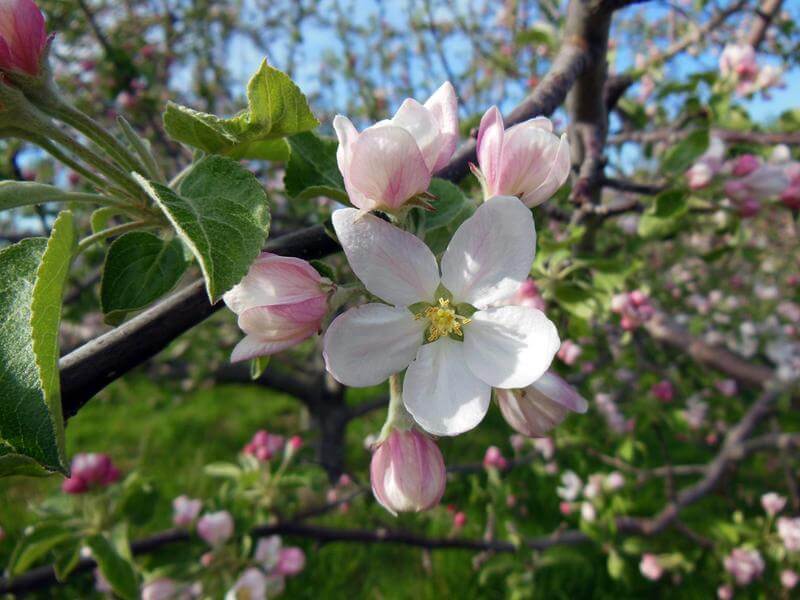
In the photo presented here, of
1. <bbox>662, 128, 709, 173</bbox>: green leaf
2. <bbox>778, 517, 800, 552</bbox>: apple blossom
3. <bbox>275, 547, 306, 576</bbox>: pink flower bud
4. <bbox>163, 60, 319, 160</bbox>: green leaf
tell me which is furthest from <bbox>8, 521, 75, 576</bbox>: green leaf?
<bbox>778, 517, 800, 552</bbox>: apple blossom

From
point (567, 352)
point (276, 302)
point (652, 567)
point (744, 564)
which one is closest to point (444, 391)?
point (276, 302)

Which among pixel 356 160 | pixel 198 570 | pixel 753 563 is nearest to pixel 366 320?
pixel 356 160

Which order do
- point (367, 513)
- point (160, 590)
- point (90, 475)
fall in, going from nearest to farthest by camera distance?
point (160, 590) → point (90, 475) → point (367, 513)

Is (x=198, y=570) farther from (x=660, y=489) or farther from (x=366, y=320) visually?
(x=660, y=489)

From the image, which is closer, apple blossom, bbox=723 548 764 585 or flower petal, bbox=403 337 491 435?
flower petal, bbox=403 337 491 435

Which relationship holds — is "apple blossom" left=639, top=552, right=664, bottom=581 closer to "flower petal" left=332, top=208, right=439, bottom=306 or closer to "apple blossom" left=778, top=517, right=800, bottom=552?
"apple blossom" left=778, top=517, right=800, bottom=552

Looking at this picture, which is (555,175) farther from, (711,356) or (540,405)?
(711,356)
